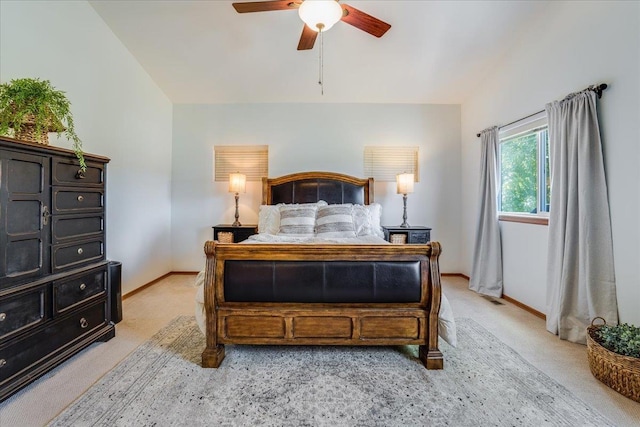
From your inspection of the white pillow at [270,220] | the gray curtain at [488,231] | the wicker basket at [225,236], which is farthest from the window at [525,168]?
the wicker basket at [225,236]

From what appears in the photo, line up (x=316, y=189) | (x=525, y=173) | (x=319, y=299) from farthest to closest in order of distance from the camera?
(x=316, y=189) < (x=525, y=173) < (x=319, y=299)

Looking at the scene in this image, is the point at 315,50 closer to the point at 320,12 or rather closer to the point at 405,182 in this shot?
the point at 320,12

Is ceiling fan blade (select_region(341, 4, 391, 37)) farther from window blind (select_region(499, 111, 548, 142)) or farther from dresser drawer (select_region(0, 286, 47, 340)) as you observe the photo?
dresser drawer (select_region(0, 286, 47, 340))

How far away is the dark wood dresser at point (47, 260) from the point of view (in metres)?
1.63

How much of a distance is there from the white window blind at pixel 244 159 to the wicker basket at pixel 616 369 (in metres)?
4.02

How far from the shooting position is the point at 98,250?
2316mm

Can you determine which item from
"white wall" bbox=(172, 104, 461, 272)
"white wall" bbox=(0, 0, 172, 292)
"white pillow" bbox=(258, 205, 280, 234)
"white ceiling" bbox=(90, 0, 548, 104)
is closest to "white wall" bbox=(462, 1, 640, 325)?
"white ceiling" bbox=(90, 0, 548, 104)

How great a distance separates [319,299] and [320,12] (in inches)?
76.2

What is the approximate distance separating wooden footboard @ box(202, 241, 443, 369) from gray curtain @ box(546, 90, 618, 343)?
1335 millimetres

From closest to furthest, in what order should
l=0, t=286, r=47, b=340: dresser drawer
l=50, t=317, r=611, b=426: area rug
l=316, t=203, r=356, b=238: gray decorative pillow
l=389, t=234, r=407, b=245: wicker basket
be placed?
l=50, t=317, r=611, b=426: area rug, l=0, t=286, r=47, b=340: dresser drawer, l=316, t=203, r=356, b=238: gray decorative pillow, l=389, t=234, r=407, b=245: wicker basket

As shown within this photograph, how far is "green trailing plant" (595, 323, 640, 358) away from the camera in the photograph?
1669mm

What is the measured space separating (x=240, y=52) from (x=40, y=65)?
1.86 m

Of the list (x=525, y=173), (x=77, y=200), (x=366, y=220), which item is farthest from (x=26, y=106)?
(x=525, y=173)

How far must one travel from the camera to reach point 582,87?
93.1 inches
